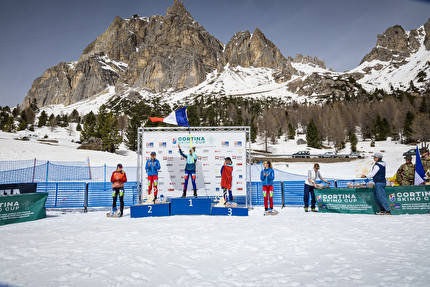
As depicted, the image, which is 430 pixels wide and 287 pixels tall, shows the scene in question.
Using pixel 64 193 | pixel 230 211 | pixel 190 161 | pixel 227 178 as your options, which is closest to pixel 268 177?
pixel 227 178

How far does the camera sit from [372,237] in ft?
17.4

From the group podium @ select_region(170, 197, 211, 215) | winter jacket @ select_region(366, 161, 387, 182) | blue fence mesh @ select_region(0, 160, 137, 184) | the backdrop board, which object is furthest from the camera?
blue fence mesh @ select_region(0, 160, 137, 184)

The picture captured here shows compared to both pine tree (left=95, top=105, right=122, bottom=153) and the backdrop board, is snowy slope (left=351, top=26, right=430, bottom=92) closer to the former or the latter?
pine tree (left=95, top=105, right=122, bottom=153)

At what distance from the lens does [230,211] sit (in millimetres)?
8617

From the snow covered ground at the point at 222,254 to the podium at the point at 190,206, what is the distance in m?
1.61

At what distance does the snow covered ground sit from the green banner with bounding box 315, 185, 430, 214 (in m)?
1.29

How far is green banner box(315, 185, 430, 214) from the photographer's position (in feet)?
26.6

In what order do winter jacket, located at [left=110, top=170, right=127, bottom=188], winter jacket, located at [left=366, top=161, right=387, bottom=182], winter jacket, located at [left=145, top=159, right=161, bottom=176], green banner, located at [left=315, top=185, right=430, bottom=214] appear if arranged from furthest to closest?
winter jacket, located at [left=145, top=159, right=161, bottom=176], winter jacket, located at [left=110, top=170, right=127, bottom=188], green banner, located at [left=315, top=185, right=430, bottom=214], winter jacket, located at [left=366, top=161, right=387, bottom=182]

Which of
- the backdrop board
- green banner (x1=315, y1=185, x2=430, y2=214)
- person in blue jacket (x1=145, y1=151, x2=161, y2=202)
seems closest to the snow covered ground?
green banner (x1=315, y1=185, x2=430, y2=214)

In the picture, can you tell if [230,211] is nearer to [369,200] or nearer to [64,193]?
[369,200]

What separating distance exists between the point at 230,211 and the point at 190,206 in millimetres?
1474

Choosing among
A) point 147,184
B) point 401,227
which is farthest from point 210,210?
point 401,227

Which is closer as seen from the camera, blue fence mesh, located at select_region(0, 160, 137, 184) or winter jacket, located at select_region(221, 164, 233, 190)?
winter jacket, located at select_region(221, 164, 233, 190)

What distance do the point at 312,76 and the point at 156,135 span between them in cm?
16405
